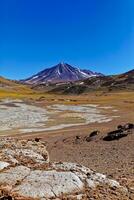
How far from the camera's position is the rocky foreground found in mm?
9742

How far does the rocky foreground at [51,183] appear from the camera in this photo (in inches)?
384

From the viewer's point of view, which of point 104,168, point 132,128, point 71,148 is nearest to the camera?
point 104,168

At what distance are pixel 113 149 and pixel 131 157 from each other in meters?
4.07

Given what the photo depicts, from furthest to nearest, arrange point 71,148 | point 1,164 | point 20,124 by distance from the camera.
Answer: point 20,124 < point 71,148 < point 1,164

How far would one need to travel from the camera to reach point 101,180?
1093 centimetres

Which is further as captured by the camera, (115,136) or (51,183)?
(115,136)

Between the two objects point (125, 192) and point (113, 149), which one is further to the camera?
point (113, 149)

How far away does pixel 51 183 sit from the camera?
33.6 feet

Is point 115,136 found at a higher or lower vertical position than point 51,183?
higher

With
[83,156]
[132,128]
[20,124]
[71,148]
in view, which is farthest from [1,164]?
[20,124]

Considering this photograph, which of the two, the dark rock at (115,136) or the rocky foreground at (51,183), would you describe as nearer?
the rocky foreground at (51,183)

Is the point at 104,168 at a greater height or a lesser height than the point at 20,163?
lesser

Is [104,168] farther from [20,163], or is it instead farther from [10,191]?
[10,191]

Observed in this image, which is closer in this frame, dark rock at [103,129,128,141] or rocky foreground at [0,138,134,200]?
rocky foreground at [0,138,134,200]
